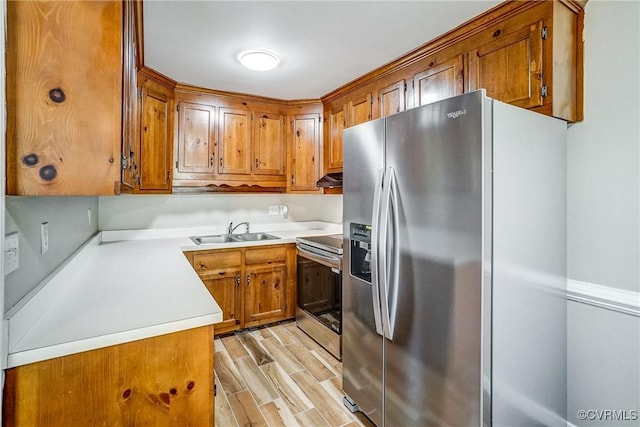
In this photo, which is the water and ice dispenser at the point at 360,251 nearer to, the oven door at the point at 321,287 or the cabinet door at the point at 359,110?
the oven door at the point at 321,287

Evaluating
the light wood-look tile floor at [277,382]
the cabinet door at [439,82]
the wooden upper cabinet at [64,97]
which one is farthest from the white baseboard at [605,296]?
the wooden upper cabinet at [64,97]

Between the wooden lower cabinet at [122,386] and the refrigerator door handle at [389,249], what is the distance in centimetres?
84

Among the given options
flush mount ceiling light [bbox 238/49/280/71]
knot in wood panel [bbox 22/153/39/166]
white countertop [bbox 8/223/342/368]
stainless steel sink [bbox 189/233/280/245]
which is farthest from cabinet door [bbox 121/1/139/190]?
stainless steel sink [bbox 189/233/280/245]

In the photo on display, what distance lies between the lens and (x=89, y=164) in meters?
0.87

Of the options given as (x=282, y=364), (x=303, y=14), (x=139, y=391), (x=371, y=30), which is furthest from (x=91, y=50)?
(x=282, y=364)

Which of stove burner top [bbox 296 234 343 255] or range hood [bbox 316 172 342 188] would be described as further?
range hood [bbox 316 172 342 188]

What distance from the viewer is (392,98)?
93.4 inches

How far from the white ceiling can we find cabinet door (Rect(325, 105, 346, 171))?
1.35 feet

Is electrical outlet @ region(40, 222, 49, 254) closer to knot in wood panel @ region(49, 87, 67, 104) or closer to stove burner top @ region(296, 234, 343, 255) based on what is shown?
knot in wood panel @ region(49, 87, 67, 104)

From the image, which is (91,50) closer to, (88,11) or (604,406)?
(88,11)

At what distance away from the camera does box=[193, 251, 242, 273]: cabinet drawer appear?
2744 millimetres

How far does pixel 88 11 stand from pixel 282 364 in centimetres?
237

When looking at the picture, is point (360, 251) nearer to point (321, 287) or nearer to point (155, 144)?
point (321, 287)

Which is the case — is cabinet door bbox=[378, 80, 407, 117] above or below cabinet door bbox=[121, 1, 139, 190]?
above
